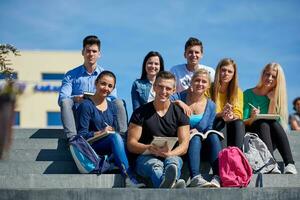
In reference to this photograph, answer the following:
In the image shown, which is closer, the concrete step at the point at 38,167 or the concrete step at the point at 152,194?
the concrete step at the point at 152,194

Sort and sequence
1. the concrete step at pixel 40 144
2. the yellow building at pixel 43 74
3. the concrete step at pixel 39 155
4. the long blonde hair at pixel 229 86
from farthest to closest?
the yellow building at pixel 43 74, the concrete step at pixel 40 144, the long blonde hair at pixel 229 86, the concrete step at pixel 39 155

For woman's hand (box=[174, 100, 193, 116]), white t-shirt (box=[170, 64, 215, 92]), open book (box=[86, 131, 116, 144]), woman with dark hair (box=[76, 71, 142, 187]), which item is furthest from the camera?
white t-shirt (box=[170, 64, 215, 92])

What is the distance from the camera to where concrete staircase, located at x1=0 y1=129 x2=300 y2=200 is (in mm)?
4652

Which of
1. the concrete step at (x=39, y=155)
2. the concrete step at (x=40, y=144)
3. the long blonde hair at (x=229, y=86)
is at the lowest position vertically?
the concrete step at (x=39, y=155)

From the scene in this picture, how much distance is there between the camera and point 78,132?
580 cm

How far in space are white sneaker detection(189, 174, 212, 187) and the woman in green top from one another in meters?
1.08

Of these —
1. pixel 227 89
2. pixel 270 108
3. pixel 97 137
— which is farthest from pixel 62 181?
pixel 270 108

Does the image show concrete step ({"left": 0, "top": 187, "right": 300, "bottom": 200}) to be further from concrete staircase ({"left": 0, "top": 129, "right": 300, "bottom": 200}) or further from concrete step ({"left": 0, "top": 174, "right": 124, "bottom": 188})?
concrete step ({"left": 0, "top": 174, "right": 124, "bottom": 188})

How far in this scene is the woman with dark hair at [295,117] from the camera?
28.0 ft

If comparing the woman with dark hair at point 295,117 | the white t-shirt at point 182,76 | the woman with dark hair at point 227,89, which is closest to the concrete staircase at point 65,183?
the woman with dark hair at point 227,89

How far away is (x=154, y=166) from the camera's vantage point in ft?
16.4

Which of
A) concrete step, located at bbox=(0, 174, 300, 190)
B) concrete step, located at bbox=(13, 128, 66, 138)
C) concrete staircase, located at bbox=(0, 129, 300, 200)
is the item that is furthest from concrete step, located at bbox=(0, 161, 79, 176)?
concrete step, located at bbox=(13, 128, 66, 138)

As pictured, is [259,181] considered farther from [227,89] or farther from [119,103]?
[119,103]

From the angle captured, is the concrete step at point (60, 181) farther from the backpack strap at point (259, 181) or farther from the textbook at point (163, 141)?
the backpack strap at point (259, 181)
